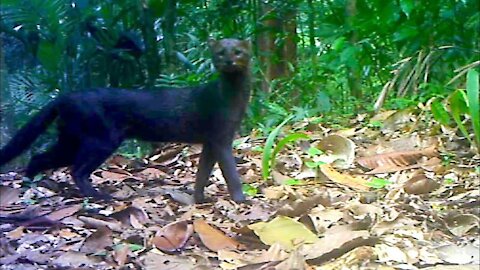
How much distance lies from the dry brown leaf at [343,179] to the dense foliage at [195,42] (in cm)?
96

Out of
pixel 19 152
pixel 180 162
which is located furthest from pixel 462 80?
pixel 19 152

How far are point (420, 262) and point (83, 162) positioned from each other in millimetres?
2318

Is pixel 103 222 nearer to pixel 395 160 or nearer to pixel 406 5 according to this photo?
pixel 395 160

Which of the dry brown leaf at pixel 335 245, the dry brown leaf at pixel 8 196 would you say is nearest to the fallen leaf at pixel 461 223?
the dry brown leaf at pixel 335 245

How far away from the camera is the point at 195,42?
6.02 metres

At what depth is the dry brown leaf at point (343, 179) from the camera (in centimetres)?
341

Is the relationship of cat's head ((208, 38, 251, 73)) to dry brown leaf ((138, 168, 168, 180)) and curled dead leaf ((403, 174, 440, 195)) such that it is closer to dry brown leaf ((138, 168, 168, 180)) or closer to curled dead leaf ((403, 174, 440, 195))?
dry brown leaf ((138, 168, 168, 180))

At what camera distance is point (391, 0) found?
4.29 meters

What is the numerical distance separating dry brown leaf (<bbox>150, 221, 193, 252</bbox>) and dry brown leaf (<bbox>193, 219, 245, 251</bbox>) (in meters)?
0.04

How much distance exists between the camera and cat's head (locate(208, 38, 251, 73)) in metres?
4.22

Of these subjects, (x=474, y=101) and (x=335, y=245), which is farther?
(x=474, y=101)

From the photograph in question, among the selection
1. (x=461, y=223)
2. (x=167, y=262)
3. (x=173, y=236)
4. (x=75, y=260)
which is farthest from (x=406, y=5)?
(x=75, y=260)

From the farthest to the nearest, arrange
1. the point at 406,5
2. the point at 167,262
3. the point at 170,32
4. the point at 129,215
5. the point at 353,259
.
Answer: the point at 170,32 → the point at 406,5 → the point at 129,215 → the point at 167,262 → the point at 353,259

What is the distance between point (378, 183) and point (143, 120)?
1.53 m
